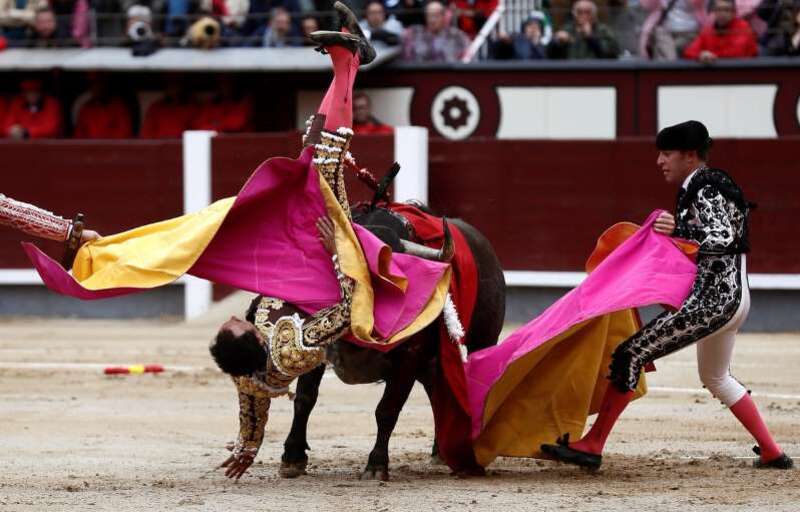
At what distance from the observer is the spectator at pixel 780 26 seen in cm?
1084

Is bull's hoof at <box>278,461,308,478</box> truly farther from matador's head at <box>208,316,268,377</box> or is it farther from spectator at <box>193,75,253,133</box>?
spectator at <box>193,75,253,133</box>

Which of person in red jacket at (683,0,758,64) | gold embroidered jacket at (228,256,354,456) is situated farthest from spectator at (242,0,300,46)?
gold embroidered jacket at (228,256,354,456)

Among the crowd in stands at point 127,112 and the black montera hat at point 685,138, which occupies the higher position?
the black montera hat at point 685,138

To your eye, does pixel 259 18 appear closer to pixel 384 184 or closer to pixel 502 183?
pixel 502 183

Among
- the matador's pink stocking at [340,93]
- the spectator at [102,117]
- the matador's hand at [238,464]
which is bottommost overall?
the matador's hand at [238,464]

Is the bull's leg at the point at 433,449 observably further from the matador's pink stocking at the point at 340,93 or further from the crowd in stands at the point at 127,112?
the crowd in stands at the point at 127,112

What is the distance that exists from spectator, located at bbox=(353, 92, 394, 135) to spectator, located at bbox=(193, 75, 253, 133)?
1283mm

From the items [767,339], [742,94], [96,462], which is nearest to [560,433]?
[96,462]

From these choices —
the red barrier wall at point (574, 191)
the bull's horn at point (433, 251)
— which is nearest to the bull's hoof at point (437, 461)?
the bull's horn at point (433, 251)

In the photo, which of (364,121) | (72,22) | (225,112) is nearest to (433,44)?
(364,121)

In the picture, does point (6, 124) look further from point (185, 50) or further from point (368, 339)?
point (368, 339)

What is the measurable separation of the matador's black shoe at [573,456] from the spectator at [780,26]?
6.36 metres

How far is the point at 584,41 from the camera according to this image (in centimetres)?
1130

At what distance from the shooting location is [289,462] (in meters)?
5.33
